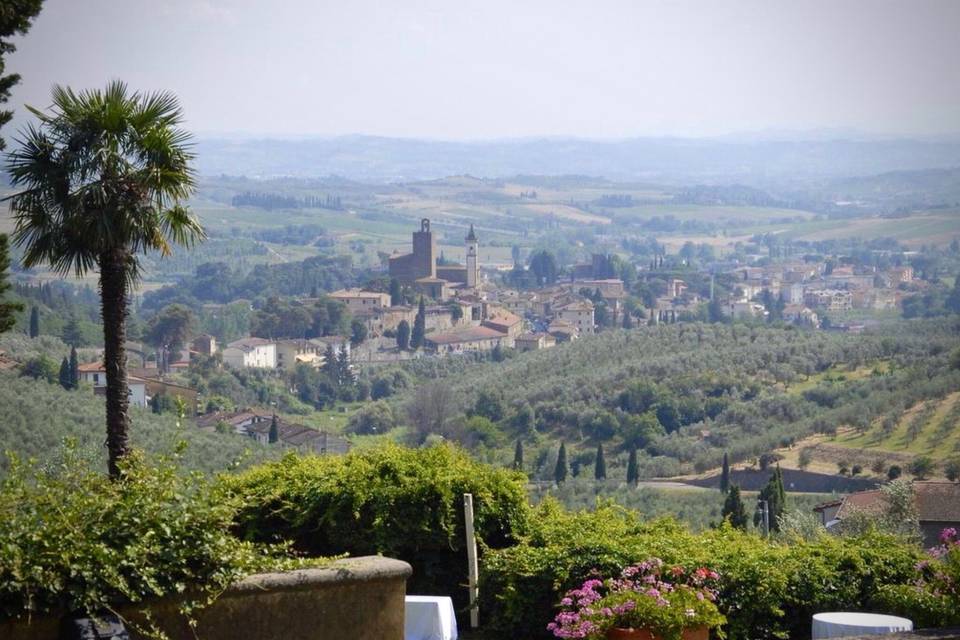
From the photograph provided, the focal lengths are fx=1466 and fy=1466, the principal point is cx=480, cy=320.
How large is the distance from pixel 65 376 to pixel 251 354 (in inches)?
2251

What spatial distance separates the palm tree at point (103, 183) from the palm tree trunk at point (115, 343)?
0.01 meters

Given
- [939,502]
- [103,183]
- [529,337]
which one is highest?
[103,183]

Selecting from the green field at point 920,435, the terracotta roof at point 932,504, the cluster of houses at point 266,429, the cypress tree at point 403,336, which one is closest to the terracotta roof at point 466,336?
the cypress tree at point 403,336

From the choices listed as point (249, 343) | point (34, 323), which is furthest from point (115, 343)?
point (249, 343)

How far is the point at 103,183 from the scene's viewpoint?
33.4 feet

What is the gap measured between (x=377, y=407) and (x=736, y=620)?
255ft

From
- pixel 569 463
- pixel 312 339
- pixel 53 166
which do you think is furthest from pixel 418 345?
pixel 53 166

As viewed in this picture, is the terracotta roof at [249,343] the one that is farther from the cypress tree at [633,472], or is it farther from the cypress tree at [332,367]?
the cypress tree at [633,472]

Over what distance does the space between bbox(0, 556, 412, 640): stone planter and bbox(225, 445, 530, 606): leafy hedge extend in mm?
2730

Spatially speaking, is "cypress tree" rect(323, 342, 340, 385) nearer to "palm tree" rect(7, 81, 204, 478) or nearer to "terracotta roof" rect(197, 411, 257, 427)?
"terracotta roof" rect(197, 411, 257, 427)

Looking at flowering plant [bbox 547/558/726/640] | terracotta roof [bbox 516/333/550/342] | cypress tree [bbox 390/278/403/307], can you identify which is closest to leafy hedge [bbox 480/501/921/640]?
flowering plant [bbox 547/558/726/640]

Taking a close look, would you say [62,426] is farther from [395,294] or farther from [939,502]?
[395,294]

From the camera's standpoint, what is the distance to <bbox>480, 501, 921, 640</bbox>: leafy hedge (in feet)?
22.4

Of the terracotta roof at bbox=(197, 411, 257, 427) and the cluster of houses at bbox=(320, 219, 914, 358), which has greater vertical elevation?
the terracotta roof at bbox=(197, 411, 257, 427)
